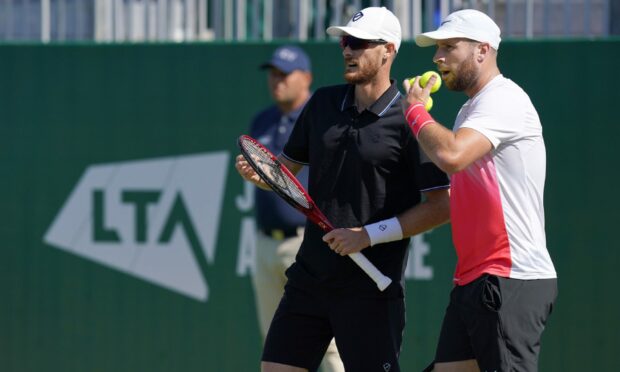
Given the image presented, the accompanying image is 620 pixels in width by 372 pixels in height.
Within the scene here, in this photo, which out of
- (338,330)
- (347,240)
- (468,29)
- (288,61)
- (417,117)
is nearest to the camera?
(417,117)

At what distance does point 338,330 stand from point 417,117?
952 millimetres

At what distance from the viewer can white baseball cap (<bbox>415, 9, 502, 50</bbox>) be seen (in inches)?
→ 169

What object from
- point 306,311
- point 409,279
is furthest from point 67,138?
point 306,311

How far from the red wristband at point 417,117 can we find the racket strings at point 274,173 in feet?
1.93

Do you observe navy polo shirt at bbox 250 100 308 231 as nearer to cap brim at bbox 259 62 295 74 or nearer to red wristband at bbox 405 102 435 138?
cap brim at bbox 259 62 295 74

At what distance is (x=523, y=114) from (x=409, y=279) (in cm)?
241

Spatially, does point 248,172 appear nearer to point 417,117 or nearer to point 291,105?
point 417,117

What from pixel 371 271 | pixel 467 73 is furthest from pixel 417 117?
pixel 371 271

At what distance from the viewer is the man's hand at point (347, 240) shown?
173 inches

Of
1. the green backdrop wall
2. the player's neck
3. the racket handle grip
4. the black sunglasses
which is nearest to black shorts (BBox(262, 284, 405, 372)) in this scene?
the racket handle grip

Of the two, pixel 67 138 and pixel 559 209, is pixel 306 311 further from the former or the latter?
pixel 67 138

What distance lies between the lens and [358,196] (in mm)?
4523

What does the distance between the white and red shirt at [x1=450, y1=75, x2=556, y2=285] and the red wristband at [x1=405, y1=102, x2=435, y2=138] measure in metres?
0.15

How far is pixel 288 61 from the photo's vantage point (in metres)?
6.24
